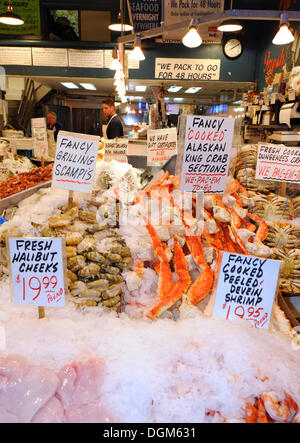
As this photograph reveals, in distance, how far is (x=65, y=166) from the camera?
194 cm

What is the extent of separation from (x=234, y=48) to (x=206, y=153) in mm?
6923

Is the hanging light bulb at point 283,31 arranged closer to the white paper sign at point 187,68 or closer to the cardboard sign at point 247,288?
the cardboard sign at point 247,288

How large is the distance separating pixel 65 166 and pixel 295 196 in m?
1.76

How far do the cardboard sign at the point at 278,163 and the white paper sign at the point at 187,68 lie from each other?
19.8 feet

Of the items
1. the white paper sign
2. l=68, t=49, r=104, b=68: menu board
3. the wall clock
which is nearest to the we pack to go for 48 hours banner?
l=68, t=49, r=104, b=68: menu board

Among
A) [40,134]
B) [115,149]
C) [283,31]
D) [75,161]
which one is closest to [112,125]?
[40,134]

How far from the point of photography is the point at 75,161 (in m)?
1.94

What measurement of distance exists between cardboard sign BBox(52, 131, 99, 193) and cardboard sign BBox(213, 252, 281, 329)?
1.05 meters

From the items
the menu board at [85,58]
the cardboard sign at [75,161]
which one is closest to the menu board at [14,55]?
the menu board at [85,58]

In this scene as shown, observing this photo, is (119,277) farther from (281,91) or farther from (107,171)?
(281,91)

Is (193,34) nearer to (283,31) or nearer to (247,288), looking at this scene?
(283,31)

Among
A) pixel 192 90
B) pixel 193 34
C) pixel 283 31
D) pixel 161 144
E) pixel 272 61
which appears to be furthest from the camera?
pixel 192 90

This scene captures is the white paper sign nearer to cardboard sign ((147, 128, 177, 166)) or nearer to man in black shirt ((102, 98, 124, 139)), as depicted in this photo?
man in black shirt ((102, 98, 124, 139))

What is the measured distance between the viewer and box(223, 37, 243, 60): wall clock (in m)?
7.48
